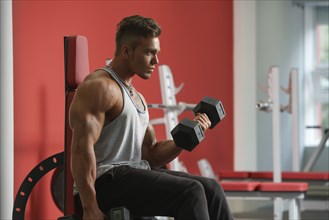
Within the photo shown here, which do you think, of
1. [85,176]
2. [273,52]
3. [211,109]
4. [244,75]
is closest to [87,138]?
[85,176]

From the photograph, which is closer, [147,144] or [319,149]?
[147,144]

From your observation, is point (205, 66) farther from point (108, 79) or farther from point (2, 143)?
point (108, 79)

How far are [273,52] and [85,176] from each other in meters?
4.48

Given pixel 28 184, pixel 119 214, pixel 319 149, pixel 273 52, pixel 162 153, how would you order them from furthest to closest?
pixel 273 52 → pixel 319 149 → pixel 28 184 → pixel 162 153 → pixel 119 214

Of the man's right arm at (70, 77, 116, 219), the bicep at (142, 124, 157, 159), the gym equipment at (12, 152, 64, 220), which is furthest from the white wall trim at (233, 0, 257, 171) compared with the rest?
the man's right arm at (70, 77, 116, 219)

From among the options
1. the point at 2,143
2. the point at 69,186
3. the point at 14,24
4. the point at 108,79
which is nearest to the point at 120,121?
the point at 108,79

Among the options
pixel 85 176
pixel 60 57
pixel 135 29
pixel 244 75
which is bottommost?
pixel 85 176

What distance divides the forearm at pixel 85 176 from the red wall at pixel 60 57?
1639mm

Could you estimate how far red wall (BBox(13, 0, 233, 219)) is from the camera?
3689 mm

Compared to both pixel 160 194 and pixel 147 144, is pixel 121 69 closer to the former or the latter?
pixel 147 144

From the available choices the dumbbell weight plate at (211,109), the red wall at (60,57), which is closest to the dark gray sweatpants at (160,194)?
the dumbbell weight plate at (211,109)

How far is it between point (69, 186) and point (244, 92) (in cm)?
365

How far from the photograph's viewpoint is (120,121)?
216cm

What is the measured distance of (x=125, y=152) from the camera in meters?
2.21
